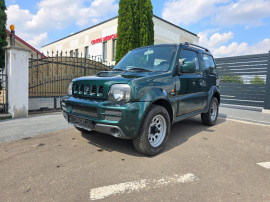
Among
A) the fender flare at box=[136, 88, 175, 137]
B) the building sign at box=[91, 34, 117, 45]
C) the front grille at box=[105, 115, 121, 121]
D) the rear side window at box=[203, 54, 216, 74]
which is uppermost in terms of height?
the building sign at box=[91, 34, 117, 45]

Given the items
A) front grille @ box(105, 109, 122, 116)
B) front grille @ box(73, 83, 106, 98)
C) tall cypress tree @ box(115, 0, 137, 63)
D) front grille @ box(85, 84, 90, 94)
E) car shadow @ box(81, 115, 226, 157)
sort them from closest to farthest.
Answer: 1. front grille @ box(105, 109, 122, 116)
2. front grille @ box(73, 83, 106, 98)
3. front grille @ box(85, 84, 90, 94)
4. car shadow @ box(81, 115, 226, 157)
5. tall cypress tree @ box(115, 0, 137, 63)

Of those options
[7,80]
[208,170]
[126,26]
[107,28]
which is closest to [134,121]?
[208,170]

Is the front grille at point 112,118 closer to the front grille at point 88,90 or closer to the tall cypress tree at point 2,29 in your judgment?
the front grille at point 88,90

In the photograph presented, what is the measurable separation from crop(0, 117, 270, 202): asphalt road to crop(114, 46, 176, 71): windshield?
1501mm

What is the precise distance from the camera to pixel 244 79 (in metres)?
9.19

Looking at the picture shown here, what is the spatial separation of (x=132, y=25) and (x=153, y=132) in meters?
10.3

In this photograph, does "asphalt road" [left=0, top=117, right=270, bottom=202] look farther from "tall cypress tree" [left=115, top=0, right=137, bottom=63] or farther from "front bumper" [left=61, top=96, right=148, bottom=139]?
"tall cypress tree" [left=115, top=0, right=137, bottom=63]

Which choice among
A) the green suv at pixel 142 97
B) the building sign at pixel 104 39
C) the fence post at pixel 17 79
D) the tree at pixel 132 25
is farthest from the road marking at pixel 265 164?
the building sign at pixel 104 39

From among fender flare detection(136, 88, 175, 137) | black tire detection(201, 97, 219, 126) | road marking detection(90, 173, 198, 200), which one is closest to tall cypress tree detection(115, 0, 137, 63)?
black tire detection(201, 97, 219, 126)

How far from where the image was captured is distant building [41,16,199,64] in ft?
63.6

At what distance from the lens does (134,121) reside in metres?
2.54

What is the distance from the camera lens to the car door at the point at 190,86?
350cm

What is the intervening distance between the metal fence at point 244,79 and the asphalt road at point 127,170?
5726mm

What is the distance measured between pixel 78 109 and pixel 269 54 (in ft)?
28.7
